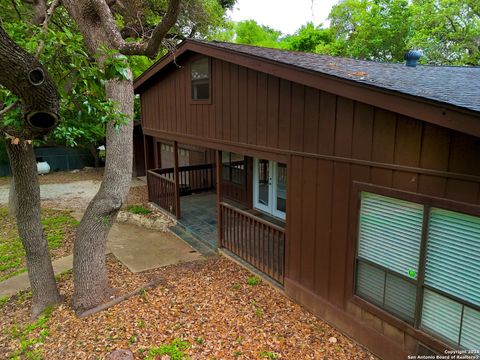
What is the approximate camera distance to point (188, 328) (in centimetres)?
457

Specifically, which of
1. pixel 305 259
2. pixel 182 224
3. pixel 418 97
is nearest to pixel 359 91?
pixel 418 97

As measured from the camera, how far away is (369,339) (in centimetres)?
414

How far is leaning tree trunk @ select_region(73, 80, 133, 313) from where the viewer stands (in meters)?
5.17

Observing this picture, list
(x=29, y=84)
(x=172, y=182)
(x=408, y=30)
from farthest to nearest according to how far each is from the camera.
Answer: (x=408, y=30)
(x=172, y=182)
(x=29, y=84)

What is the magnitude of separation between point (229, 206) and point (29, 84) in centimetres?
459

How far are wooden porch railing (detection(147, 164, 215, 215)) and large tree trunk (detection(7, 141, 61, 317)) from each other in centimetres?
418

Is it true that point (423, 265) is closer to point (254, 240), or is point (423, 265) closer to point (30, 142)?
point (254, 240)

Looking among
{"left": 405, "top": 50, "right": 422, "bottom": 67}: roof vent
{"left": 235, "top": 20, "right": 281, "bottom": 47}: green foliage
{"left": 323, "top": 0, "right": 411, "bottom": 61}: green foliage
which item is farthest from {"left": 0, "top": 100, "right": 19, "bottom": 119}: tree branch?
{"left": 235, "top": 20, "right": 281, "bottom": 47}: green foliage

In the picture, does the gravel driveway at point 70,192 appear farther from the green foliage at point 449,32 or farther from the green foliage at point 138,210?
the green foliage at point 449,32

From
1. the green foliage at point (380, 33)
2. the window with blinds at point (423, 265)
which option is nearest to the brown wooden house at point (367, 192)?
the window with blinds at point (423, 265)

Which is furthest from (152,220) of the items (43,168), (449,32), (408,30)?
(408,30)

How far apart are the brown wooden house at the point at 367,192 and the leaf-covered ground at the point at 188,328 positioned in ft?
1.31

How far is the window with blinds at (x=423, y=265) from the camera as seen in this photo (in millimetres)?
3184

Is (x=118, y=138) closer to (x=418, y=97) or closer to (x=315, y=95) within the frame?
(x=315, y=95)
